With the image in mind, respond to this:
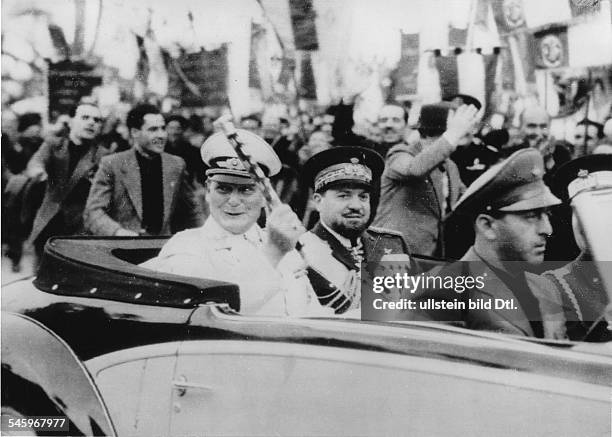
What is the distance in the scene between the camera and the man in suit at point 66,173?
295 centimetres

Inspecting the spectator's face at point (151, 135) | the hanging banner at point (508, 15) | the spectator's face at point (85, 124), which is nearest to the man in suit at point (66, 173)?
the spectator's face at point (85, 124)

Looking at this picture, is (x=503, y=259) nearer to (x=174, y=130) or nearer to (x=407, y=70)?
(x=407, y=70)

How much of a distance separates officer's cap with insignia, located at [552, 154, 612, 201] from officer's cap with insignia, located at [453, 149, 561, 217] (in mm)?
53

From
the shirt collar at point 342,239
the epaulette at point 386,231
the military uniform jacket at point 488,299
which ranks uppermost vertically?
the epaulette at point 386,231

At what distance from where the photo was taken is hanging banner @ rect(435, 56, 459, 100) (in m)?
2.75

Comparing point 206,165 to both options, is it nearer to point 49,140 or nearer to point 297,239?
point 297,239

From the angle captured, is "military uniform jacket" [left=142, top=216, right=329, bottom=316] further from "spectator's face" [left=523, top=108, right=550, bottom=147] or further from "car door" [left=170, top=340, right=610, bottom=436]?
"spectator's face" [left=523, top=108, right=550, bottom=147]

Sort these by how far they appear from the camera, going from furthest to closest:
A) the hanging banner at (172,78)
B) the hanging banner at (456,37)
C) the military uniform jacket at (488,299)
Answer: the hanging banner at (172,78)
the hanging banner at (456,37)
the military uniform jacket at (488,299)

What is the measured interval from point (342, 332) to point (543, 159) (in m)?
1.13

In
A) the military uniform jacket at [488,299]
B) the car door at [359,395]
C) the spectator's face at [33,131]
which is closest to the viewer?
the car door at [359,395]

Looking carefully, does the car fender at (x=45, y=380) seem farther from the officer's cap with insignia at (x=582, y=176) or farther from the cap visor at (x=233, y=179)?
the officer's cap with insignia at (x=582, y=176)

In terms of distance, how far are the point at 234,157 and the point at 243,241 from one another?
382mm

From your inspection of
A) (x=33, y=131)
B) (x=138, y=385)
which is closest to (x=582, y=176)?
(x=138, y=385)

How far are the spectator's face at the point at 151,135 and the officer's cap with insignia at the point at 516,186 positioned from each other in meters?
1.44
